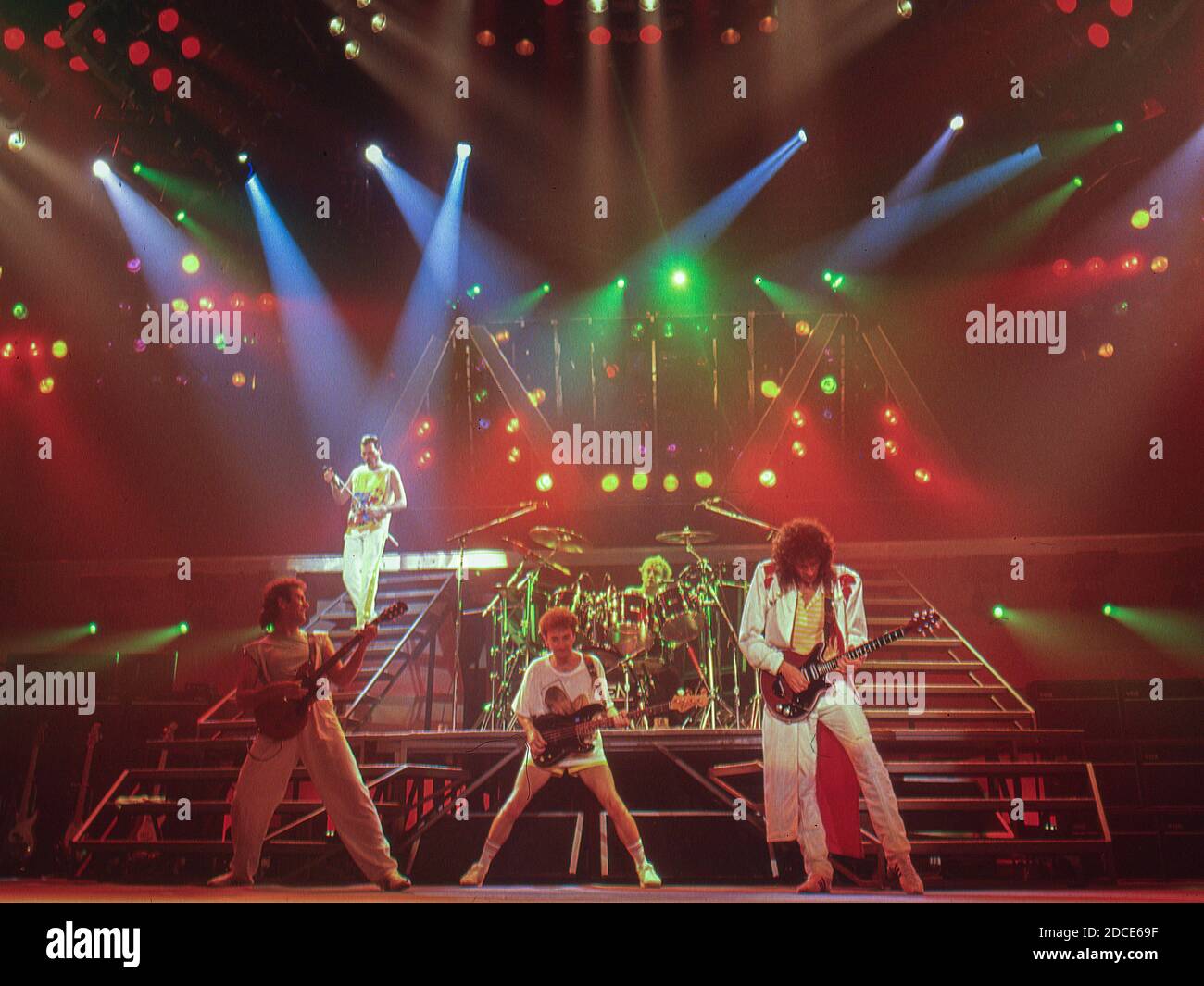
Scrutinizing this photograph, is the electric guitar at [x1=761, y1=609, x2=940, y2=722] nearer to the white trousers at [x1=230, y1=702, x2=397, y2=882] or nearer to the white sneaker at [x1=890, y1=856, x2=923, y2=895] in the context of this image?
the white sneaker at [x1=890, y1=856, x2=923, y2=895]

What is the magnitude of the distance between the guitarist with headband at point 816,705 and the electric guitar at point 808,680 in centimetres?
3

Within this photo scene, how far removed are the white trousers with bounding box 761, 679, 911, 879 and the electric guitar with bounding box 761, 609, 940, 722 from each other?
0.18 feet

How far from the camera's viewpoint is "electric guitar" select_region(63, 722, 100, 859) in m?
6.84

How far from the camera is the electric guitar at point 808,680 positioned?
5.16 metres

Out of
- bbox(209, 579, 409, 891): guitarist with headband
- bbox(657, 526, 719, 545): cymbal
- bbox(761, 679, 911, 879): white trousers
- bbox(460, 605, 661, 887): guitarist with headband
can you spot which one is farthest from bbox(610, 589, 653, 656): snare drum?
bbox(209, 579, 409, 891): guitarist with headband

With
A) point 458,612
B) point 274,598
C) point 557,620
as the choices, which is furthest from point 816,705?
point 458,612

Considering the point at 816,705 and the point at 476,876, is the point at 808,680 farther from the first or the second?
the point at 476,876

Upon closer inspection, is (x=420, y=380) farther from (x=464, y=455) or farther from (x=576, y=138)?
(x=576, y=138)

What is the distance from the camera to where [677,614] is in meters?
7.18

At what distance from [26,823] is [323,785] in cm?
291

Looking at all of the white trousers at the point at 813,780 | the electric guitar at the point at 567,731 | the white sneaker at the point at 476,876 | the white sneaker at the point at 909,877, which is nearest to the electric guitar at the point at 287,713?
the electric guitar at the point at 567,731

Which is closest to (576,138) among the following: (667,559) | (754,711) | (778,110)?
(778,110)
